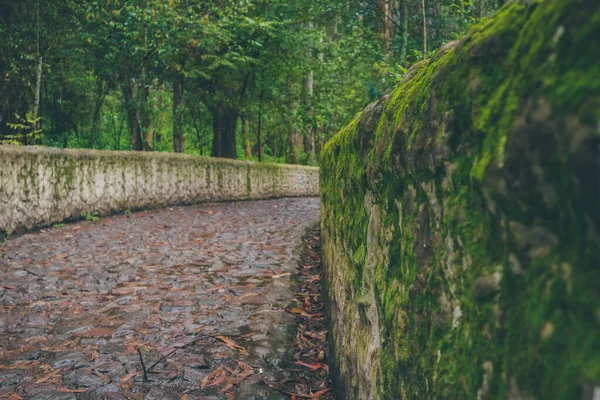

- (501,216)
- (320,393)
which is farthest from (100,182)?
A: (501,216)

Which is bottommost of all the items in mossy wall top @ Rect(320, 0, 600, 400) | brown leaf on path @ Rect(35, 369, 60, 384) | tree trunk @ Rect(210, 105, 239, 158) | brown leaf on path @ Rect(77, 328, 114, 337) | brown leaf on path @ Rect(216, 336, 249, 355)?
brown leaf on path @ Rect(216, 336, 249, 355)

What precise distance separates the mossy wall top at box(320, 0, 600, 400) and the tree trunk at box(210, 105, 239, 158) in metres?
17.9

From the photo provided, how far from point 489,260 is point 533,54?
1.34 ft

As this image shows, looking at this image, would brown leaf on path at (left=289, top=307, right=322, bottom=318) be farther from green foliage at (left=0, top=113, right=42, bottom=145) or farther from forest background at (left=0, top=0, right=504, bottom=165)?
green foliage at (left=0, top=113, right=42, bottom=145)

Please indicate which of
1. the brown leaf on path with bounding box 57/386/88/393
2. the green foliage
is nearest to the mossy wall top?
the brown leaf on path with bounding box 57/386/88/393

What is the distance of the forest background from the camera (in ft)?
37.2

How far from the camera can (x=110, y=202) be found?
400 inches

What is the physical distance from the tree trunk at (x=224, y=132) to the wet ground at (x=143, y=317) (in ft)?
39.4

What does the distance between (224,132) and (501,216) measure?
1909 cm

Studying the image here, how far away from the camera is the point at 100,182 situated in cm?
980

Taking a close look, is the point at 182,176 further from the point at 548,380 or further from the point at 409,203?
the point at 548,380

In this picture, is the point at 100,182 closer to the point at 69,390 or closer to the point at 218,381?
the point at 69,390

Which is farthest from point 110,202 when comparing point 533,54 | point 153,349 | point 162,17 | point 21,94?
point 533,54

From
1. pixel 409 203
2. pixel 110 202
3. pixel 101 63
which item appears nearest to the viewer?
pixel 409 203
